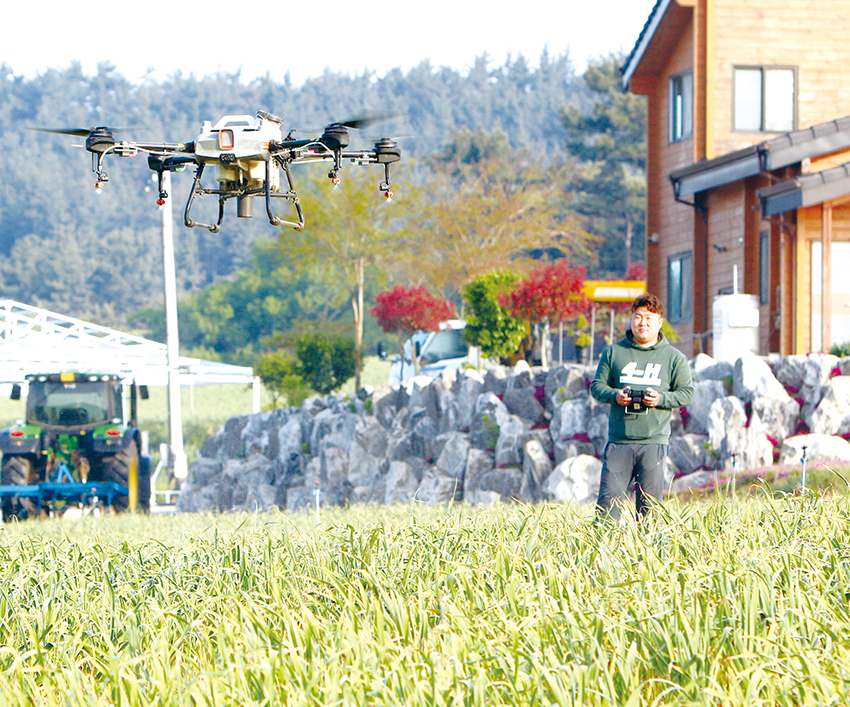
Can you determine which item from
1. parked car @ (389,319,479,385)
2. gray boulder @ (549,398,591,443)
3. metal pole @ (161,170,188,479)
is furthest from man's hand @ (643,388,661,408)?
metal pole @ (161,170,188,479)

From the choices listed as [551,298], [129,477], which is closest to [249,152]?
[129,477]

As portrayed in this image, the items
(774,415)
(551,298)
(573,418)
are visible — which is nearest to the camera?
(774,415)

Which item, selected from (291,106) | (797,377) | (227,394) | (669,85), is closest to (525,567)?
(797,377)

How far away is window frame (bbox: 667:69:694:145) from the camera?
20828 mm

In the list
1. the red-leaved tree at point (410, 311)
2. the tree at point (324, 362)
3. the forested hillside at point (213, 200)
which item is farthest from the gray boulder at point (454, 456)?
the forested hillside at point (213, 200)

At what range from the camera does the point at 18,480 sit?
1700 centimetres

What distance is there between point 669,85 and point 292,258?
13.5m

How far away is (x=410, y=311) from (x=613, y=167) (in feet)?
121

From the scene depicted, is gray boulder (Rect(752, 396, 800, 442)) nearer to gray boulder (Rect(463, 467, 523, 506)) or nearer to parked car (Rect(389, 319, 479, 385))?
gray boulder (Rect(463, 467, 523, 506))

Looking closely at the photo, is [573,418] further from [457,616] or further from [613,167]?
[613,167]

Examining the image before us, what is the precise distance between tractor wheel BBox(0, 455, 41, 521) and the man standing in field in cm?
1227

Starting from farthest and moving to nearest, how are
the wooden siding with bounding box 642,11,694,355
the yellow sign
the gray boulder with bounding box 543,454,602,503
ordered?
the wooden siding with bounding box 642,11,694,355 < the yellow sign < the gray boulder with bounding box 543,454,602,503

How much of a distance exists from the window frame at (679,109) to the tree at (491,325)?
4929 millimetres

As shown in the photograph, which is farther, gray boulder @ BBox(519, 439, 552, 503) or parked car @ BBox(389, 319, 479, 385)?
parked car @ BBox(389, 319, 479, 385)
